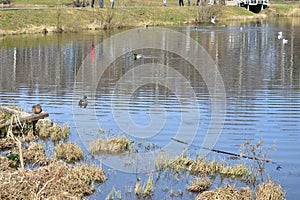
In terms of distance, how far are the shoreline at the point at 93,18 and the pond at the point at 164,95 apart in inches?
458

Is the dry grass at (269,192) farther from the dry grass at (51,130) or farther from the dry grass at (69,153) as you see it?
the dry grass at (51,130)

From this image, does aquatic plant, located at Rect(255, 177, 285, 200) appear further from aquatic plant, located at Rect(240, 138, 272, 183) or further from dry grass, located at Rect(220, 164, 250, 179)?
dry grass, located at Rect(220, 164, 250, 179)

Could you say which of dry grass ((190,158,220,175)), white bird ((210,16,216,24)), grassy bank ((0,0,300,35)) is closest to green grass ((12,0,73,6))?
grassy bank ((0,0,300,35))

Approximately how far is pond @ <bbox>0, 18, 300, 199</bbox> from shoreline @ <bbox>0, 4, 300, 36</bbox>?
458 inches

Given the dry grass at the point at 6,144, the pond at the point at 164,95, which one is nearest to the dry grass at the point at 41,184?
the pond at the point at 164,95

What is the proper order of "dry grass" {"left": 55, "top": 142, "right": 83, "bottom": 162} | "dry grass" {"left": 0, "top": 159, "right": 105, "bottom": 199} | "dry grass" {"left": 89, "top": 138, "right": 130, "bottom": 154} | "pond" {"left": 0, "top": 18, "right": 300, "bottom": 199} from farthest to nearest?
1. "pond" {"left": 0, "top": 18, "right": 300, "bottom": 199}
2. "dry grass" {"left": 89, "top": 138, "right": 130, "bottom": 154}
3. "dry grass" {"left": 55, "top": 142, "right": 83, "bottom": 162}
4. "dry grass" {"left": 0, "top": 159, "right": 105, "bottom": 199}

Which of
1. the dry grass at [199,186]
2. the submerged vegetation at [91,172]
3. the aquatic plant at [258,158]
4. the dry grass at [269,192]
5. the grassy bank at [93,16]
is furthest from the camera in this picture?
the grassy bank at [93,16]

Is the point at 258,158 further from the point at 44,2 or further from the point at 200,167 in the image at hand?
the point at 44,2

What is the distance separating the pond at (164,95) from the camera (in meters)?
15.4

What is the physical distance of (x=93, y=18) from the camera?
2549 inches

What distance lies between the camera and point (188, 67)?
3238 cm

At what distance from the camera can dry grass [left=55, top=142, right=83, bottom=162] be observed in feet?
46.8

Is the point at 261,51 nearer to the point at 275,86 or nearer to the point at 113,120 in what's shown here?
the point at 275,86

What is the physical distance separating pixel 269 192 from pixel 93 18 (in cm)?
5540
